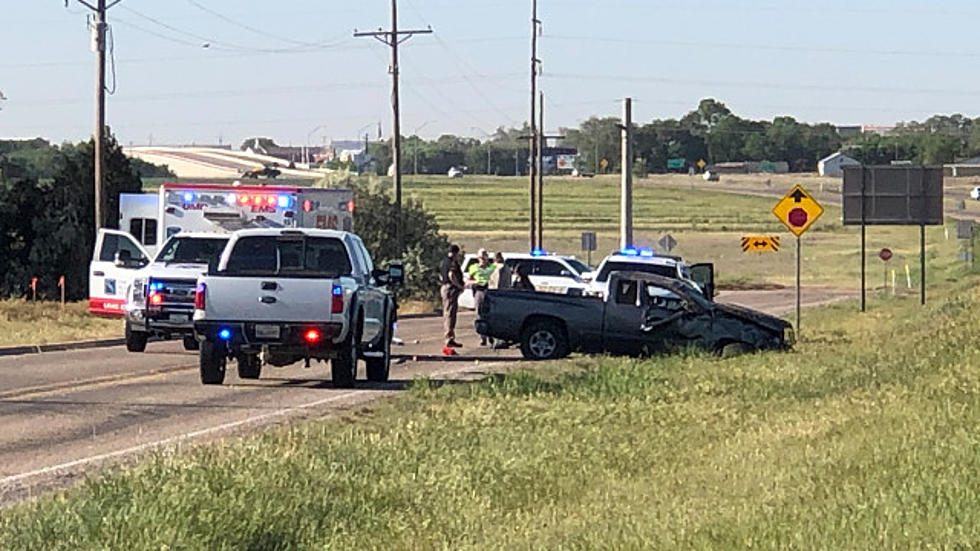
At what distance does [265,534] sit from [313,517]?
61 centimetres

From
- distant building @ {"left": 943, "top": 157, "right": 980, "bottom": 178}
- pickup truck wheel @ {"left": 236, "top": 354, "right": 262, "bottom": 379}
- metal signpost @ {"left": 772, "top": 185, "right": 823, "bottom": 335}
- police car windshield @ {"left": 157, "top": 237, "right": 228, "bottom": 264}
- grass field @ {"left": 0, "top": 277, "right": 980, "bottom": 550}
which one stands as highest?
distant building @ {"left": 943, "top": 157, "right": 980, "bottom": 178}

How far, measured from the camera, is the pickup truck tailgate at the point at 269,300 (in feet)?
63.5

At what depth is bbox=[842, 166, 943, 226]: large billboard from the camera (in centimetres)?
4453

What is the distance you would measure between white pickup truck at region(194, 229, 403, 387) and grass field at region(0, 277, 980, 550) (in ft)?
7.47

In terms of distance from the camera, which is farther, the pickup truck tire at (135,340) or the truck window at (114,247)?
the truck window at (114,247)

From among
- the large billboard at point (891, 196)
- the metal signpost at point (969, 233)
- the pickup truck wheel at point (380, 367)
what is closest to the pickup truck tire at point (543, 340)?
the pickup truck wheel at point (380, 367)

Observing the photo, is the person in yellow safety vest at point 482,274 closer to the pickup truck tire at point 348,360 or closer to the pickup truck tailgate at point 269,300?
the pickup truck tire at point 348,360

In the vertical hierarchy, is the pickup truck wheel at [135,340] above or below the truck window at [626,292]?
below

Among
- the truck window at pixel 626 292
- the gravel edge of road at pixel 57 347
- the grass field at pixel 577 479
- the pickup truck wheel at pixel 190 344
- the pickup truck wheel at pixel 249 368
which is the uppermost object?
the truck window at pixel 626 292

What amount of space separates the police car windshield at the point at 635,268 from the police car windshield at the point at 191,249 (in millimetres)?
7807

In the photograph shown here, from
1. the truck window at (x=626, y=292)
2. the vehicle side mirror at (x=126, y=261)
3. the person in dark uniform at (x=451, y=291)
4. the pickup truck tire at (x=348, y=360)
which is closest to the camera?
the pickup truck tire at (x=348, y=360)

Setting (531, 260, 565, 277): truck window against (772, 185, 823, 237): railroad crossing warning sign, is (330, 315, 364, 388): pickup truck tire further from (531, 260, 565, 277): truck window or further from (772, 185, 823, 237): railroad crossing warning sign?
(531, 260, 565, 277): truck window

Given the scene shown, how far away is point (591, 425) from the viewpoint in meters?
14.9

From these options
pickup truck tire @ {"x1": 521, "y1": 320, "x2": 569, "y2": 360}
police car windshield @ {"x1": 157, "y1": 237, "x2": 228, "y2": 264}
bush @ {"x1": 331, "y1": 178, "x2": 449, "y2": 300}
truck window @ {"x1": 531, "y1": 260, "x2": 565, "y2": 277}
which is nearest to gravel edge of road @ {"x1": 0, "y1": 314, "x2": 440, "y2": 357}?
police car windshield @ {"x1": 157, "y1": 237, "x2": 228, "y2": 264}
